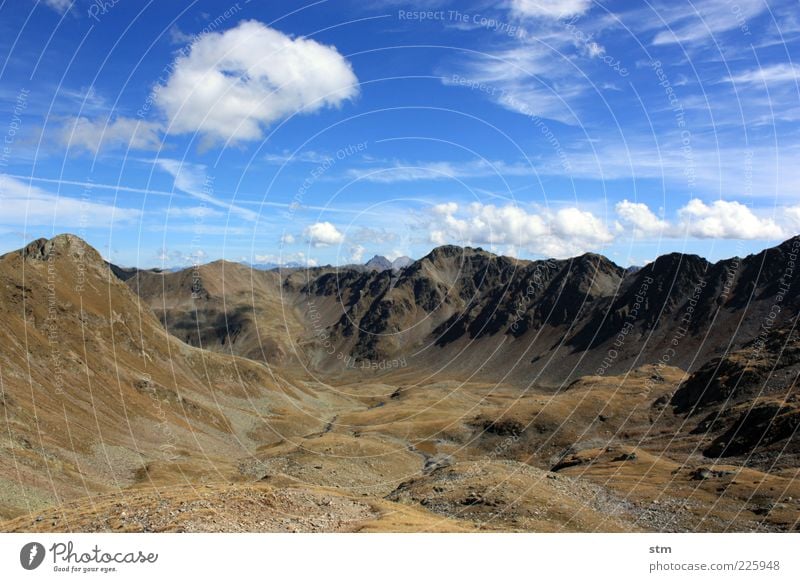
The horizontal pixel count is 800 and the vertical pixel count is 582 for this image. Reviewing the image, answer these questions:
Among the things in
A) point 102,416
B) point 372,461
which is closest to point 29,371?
point 102,416

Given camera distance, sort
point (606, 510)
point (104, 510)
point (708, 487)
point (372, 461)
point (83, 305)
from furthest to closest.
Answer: point (83, 305) < point (372, 461) < point (708, 487) < point (606, 510) < point (104, 510)

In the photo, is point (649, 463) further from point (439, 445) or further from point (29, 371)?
point (29, 371)

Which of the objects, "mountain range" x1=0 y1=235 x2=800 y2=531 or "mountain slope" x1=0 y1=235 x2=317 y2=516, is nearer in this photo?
"mountain range" x1=0 y1=235 x2=800 y2=531
